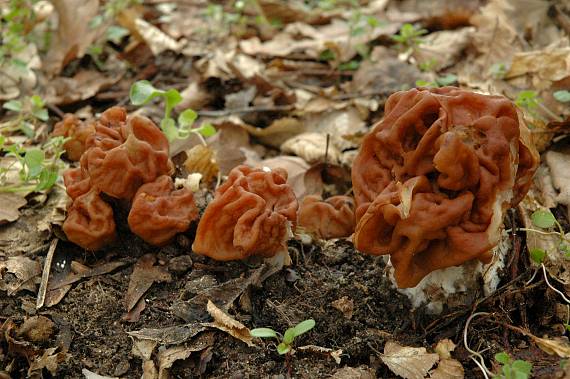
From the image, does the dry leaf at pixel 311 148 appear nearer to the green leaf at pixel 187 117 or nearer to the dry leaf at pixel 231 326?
the green leaf at pixel 187 117

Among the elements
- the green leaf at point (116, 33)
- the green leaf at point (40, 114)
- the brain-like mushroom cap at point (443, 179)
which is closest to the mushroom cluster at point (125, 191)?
the brain-like mushroom cap at point (443, 179)

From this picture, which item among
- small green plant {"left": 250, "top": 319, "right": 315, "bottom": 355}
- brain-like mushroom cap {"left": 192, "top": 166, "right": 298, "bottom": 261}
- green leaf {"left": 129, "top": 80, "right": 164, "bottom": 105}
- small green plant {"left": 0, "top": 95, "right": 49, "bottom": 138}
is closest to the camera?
small green plant {"left": 250, "top": 319, "right": 315, "bottom": 355}

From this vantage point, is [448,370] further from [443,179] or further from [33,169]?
[33,169]

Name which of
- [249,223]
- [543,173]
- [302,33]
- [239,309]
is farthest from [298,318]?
[302,33]

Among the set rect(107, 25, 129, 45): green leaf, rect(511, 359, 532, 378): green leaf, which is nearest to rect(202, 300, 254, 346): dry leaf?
rect(511, 359, 532, 378): green leaf

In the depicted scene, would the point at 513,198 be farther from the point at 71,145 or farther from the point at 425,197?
the point at 71,145

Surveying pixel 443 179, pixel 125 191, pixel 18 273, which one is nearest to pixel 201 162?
pixel 125 191

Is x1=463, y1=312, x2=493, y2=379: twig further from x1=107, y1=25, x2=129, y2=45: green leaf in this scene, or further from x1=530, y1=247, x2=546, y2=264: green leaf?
x1=107, y1=25, x2=129, y2=45: green leaf

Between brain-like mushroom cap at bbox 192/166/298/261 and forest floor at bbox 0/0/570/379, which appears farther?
brain-like mushroom cap at bbox 192/166/298/261
